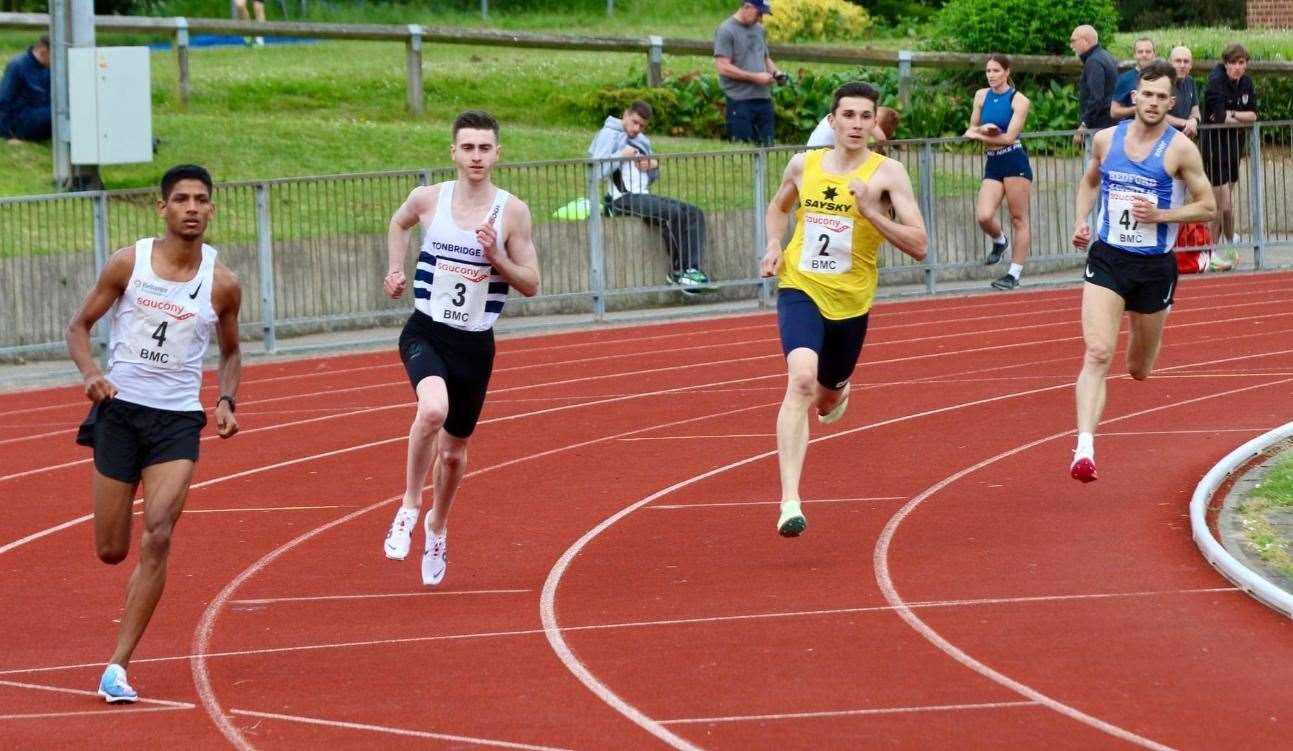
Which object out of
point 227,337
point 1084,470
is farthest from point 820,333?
point 227,337

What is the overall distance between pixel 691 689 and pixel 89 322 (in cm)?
253

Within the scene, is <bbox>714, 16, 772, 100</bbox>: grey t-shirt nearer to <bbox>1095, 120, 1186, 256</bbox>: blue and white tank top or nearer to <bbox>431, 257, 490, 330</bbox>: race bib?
<bbox>1095, 120, 1186, 256</bbox>: blue and white tank top

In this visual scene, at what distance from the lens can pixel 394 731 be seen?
6.97 meters

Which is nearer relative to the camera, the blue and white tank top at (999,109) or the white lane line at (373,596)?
the white lane line at (373,596)

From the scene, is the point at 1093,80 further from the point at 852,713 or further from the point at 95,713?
the point at 95,713

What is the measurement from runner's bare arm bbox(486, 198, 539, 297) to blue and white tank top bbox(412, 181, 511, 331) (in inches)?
2.0

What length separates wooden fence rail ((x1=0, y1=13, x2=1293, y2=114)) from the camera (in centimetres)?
2547

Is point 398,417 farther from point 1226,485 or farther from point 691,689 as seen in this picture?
point 691,689

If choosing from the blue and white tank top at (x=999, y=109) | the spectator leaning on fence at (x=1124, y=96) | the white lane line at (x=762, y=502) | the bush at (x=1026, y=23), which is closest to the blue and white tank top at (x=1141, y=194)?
the white lane line at (x=762, y=502)

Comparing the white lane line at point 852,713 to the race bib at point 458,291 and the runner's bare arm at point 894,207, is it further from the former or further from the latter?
the runner's bare arm at point 894,207

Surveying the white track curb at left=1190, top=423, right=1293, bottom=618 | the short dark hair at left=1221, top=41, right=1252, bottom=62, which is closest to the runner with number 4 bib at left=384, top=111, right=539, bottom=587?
the white track curb at left=1190, top=423, right=1293, bottom=618

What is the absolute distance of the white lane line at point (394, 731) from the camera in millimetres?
6727

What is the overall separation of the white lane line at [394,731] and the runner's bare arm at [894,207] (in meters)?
3.52

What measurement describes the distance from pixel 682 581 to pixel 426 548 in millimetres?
1108
